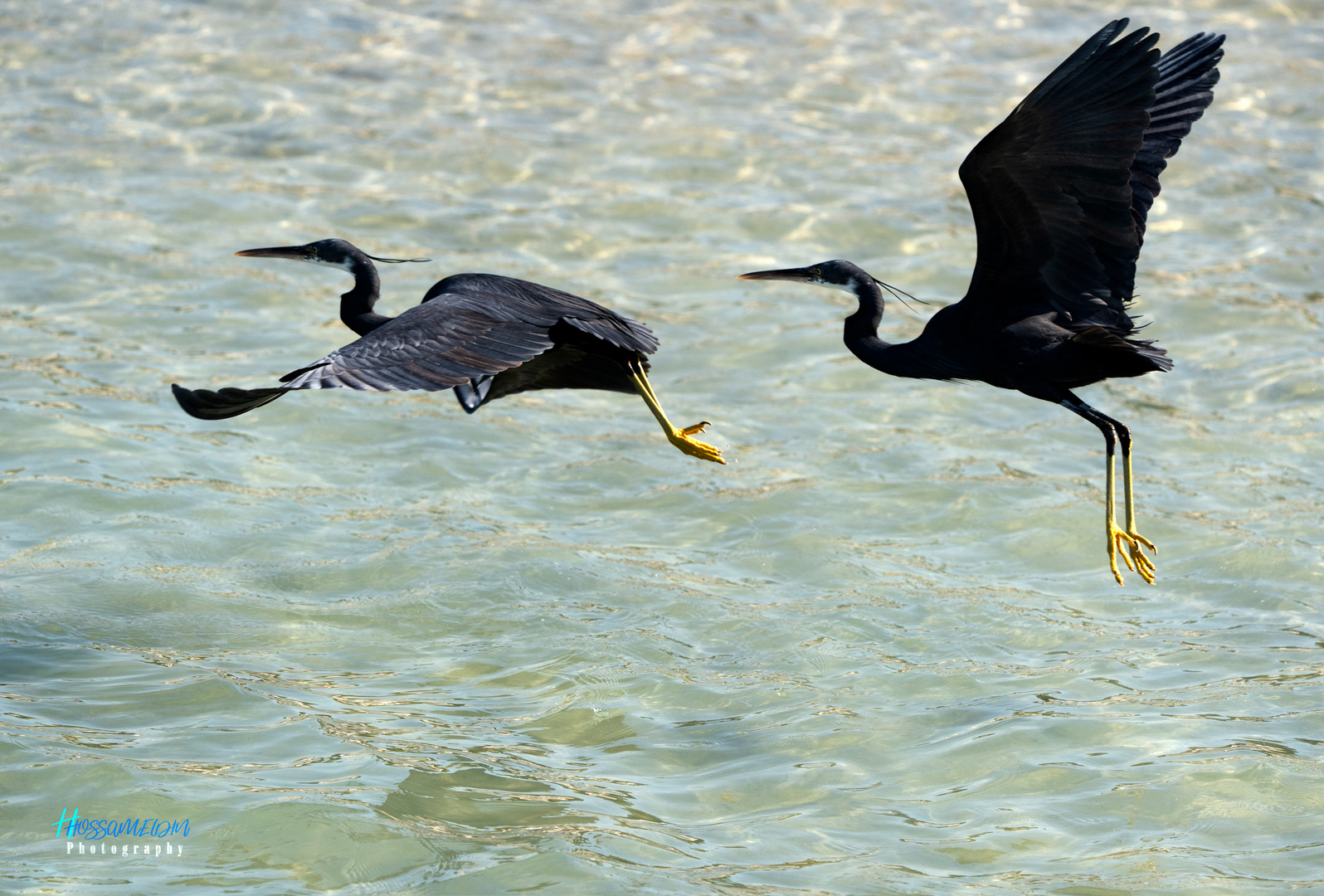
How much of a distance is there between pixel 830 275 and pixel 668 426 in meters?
1.02

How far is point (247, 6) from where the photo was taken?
15.8m

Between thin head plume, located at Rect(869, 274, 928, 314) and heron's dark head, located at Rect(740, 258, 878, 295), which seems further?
heron's dark head, located at Rect(740, 258, 878, 295)

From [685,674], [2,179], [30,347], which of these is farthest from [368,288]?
[2,179]

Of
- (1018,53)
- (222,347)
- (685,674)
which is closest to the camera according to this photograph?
(685,674)

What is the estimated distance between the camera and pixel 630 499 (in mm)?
9203

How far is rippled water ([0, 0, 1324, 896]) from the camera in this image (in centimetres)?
601

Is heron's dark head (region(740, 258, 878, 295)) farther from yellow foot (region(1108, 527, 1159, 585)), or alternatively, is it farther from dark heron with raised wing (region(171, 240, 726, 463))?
yellow foot (region(1108, 527, 1159, 585))

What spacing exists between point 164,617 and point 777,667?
2.80 metres

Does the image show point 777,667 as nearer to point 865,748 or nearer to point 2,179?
point 865,748

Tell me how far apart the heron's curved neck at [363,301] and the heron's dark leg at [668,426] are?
46.1 inches

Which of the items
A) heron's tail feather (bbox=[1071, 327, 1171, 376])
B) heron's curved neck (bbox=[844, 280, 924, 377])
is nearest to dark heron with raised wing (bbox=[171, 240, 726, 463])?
heron's curved neck (bbox=[844, 280, 924, 377])

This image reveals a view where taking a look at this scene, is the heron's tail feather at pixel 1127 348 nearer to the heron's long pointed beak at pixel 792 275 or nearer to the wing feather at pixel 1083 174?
the wing feather at pixel 1083 174

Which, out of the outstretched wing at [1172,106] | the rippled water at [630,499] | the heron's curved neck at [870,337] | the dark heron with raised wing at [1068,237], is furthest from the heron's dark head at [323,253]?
the outstretched wing at [1172,106]

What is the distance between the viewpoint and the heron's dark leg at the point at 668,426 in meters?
7.05
